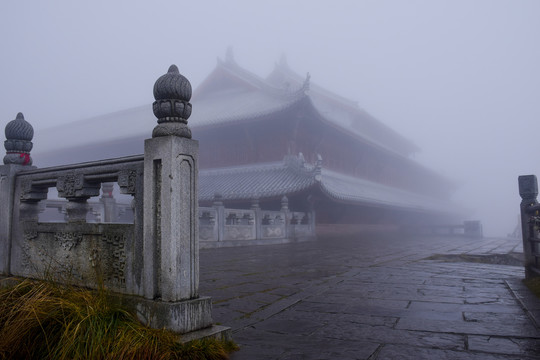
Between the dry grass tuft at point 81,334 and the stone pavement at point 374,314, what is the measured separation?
0.38 meters

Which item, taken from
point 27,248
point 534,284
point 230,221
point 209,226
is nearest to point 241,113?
point 230,221

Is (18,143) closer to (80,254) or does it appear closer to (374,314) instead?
(80,254)

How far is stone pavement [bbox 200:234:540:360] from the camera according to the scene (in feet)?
7.57

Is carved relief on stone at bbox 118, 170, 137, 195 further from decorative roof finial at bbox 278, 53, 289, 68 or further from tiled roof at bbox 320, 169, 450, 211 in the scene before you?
decorative roof finial at bbox 278, 53, 289, 68

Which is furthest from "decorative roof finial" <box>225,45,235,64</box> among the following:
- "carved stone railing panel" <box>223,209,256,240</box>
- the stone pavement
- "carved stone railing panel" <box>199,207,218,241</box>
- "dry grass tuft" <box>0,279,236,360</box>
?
"dry grass tuft" <box>0,279,236,360</box>

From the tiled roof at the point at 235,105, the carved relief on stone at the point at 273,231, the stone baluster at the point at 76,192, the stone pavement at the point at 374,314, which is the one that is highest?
the tiled roof at the point at 235,105

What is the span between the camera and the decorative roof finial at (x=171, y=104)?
2.43 m

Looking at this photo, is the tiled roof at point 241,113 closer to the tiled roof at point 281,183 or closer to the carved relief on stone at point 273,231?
the tiled roof at point 281,183

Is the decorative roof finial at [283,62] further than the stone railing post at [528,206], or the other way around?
the decorative roof finial at [283,62]

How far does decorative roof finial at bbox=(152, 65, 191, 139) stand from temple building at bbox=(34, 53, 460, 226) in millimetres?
9556

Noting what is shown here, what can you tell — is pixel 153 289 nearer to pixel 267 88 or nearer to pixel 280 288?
pixel 280 288

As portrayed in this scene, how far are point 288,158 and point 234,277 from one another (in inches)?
416

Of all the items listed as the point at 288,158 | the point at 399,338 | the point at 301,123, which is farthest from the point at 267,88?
the point at 399,338

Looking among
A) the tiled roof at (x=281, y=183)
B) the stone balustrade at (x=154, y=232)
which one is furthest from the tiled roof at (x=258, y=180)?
the stone balustrade at (x=154, y=232)
